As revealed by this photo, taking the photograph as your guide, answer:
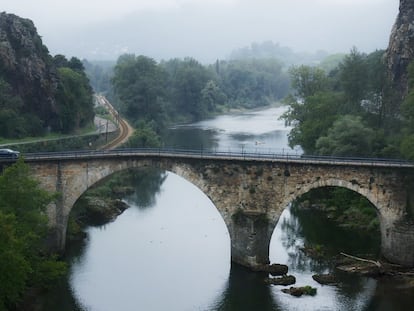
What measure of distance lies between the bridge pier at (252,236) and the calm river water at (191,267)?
1.18 metres

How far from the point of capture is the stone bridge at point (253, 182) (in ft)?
145

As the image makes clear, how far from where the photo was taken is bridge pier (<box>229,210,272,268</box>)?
4488 cm

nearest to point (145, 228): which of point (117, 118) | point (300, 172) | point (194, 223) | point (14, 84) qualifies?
point (194, 223)

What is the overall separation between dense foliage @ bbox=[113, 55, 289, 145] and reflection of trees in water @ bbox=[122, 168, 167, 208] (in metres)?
13.1

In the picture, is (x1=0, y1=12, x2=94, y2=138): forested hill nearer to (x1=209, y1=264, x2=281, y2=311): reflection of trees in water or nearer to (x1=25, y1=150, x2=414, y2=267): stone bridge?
(x1=25, y1=150, x2=414, y2=267): stone bridge

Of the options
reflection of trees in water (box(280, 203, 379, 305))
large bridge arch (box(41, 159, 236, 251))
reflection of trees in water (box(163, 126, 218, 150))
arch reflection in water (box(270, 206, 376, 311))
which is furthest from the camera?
reflection of trees in water (box(163, 126, 218, 150))

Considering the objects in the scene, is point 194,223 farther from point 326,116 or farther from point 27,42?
point 27,42

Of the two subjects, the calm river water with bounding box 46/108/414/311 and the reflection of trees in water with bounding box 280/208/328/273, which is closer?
the calm river water with bounding box 46/108/414/311

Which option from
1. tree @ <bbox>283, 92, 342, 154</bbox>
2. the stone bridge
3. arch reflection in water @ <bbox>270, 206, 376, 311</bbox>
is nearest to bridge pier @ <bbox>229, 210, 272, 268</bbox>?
the stone bridge

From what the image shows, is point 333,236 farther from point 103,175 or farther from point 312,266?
point 103,175

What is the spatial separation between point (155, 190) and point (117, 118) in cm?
4110

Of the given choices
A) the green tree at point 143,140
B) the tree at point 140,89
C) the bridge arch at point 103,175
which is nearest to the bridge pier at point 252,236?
the bridge arch at point 103,175

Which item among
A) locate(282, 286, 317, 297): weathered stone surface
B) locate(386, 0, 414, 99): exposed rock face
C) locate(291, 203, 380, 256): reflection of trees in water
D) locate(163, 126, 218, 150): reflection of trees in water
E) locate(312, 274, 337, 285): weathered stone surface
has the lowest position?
locate(282, 286, 317, 297): weathered stone surface

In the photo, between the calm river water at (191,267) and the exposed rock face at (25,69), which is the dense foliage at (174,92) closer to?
the exposed rock face at (25,69)
